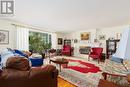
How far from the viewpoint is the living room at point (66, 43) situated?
5.11 feet

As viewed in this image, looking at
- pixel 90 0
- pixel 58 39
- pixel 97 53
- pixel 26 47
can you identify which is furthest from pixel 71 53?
pixel 90 0

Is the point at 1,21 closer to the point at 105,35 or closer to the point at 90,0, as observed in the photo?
the point at 90,0

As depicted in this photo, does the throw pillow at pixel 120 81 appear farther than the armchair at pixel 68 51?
No

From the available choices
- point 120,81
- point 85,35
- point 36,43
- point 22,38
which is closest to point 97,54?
point 85,35

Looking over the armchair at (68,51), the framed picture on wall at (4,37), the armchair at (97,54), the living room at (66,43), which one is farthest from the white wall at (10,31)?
the armchair at (97,54)

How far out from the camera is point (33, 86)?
1.58m

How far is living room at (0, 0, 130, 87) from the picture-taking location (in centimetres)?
156

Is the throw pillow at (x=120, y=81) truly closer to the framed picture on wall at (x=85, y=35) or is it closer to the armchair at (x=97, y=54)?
the armchair at (x=97, y=54)

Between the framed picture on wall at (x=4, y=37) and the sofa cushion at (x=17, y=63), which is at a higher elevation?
the framed picture on wall at (x=4, y=37)

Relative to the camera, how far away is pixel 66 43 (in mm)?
9062

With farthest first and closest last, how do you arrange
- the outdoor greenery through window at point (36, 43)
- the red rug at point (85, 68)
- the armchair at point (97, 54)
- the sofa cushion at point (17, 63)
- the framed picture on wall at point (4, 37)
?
the outdoor greenery through window at point (36, 43) < the armchair at point (97, 54) < the framed picture on wall at point (4, 37) < the red rug at point (85, 68) < the sofa cushion at point (17, 63)

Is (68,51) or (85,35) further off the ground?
(85,35)

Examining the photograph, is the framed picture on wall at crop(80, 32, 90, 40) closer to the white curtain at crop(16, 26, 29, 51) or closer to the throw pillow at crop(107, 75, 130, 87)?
the white curtain at crop(16, 26, 29, 51)

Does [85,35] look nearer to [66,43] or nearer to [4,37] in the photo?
[66,43]
